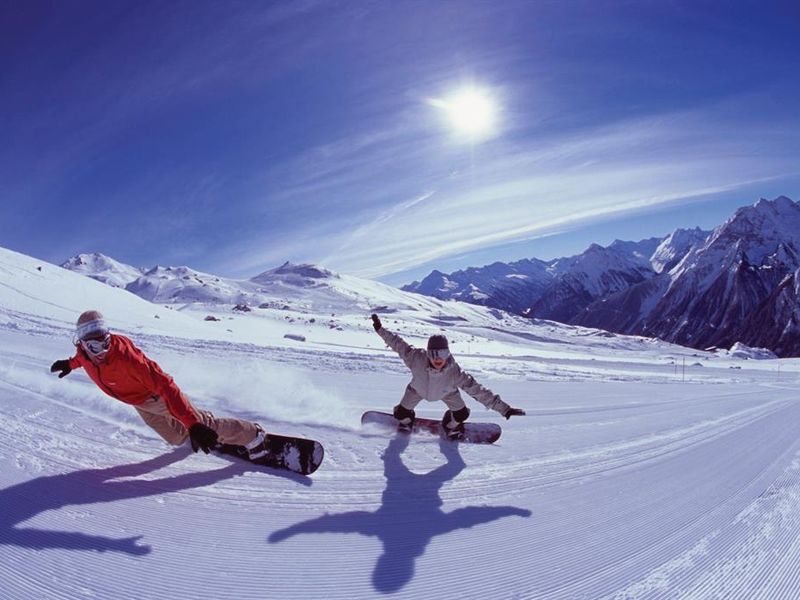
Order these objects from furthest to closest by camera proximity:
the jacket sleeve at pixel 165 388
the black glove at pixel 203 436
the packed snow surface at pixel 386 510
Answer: the jacket sleeve at pixel 165 388 < the black glove at pixel 203 436 < the packed snow surface at pixel 386 510

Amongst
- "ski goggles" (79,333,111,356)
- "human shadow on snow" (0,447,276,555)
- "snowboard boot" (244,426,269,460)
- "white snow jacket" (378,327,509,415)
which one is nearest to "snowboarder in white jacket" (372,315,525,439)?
"white snow jacket" (378,327,509,415)

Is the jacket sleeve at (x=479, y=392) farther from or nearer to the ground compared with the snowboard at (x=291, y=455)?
farther from the ground

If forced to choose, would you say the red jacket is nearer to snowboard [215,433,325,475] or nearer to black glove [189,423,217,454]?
black glove [189,423,217,454]

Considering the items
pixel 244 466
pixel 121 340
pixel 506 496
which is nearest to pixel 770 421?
pixel 506 496

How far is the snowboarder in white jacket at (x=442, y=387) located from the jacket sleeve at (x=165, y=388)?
91.1 inches

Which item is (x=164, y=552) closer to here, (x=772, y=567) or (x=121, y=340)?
(x=121, y=340)

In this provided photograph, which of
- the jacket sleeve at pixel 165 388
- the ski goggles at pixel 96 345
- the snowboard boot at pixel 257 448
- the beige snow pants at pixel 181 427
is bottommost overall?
the snowboard boot at pixel 257 448

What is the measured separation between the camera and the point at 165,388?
3512 millimetres

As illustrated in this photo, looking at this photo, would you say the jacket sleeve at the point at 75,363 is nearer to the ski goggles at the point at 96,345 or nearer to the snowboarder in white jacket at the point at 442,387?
the ski goggles at the point at 96,345

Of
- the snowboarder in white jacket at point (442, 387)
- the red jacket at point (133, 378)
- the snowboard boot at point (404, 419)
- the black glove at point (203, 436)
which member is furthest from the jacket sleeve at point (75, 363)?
the snowboard boot at point (404, 419)

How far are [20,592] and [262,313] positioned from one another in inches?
2257

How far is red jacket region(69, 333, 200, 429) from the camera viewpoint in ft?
11.5

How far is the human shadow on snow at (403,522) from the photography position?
2590 millimetres

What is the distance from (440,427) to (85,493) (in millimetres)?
3555
